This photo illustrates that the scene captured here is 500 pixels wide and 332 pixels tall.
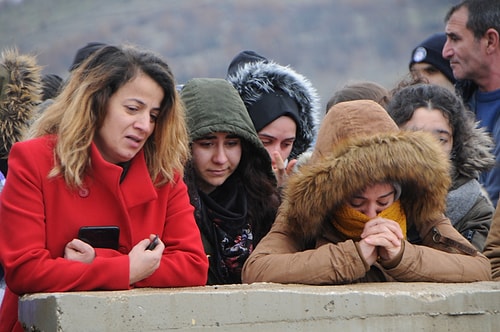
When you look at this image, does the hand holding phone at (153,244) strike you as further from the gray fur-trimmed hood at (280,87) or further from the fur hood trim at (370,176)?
the gray fur-trimmed hood at (280,87)

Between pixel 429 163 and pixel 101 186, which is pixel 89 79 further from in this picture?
pixel 429 163

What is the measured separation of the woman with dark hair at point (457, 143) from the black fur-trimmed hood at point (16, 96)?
6.17ft

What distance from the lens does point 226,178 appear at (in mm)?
4520

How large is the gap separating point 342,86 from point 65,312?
2.94 meters

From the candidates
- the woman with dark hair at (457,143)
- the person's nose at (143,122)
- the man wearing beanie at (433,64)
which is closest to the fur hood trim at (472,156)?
the woman with dark hair at (457,143)

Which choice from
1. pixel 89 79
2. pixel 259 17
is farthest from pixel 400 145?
pixel 259 17

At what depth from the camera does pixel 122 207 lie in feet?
11.8

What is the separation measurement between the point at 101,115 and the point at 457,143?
75.9 inches

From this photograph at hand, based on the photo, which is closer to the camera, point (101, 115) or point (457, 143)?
point (101, 115)

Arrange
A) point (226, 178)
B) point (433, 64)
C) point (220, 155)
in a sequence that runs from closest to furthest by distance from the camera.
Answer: point (220, 155) < point (226, 178) < point (433, 64)

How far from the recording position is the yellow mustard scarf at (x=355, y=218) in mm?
3938

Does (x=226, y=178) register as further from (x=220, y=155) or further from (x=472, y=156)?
(x=472, y=156)

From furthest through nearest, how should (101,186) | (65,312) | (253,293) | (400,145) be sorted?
(400,145) < (101,186) < (253,293) < (65,312)

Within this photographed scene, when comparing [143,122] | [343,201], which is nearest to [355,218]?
[343,201]
